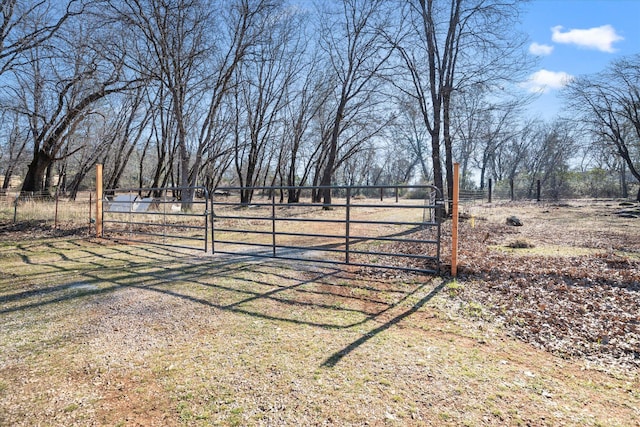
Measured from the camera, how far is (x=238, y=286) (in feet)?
14.6

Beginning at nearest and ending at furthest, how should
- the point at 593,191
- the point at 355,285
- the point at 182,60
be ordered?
1. the point at 355,285
2. the point at 182,60
3. the point at 593,191

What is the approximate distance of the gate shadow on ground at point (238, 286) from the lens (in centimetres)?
353

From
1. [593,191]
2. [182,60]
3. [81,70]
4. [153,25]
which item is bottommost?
[593,191]

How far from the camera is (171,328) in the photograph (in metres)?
3.08

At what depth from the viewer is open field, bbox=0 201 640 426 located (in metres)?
1.96

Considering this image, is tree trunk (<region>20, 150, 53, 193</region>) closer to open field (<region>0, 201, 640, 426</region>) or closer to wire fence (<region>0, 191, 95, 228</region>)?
wire fence (<region>0, 191, 95, 228</region>)

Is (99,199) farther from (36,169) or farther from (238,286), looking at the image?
(36,169)

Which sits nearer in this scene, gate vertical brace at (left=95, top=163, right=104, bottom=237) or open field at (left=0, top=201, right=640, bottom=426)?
open field at (left=0, top=201, right=640, bottom=426)

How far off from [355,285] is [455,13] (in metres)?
11.4

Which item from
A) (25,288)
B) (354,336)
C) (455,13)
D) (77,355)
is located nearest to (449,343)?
(354,336)

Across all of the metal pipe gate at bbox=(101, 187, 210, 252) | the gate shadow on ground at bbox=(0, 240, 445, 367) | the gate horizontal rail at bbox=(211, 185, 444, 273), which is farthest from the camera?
the metal pipe gate at bbox=(101, 187, 210, 252)

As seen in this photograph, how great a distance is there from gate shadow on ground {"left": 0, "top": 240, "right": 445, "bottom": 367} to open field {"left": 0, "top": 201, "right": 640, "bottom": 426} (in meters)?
0.03

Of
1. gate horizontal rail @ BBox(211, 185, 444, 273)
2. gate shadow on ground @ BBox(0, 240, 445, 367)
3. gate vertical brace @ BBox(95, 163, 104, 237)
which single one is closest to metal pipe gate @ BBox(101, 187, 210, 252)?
gate vertical brace @ BBox(95, 163, 104, 237)

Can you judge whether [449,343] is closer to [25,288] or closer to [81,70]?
[25,288]
